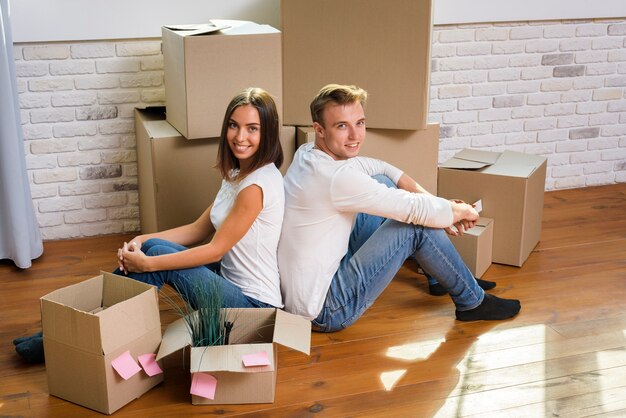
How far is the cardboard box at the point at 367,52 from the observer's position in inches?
118

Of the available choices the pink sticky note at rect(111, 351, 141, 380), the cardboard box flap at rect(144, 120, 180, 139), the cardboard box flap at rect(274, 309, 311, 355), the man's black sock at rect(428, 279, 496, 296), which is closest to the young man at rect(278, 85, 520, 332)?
the cardboard box flap at rect(274, 309, 311, 355)

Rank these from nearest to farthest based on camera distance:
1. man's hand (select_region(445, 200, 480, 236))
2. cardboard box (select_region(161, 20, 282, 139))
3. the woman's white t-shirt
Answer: the woman's white t-shirt
man's hand (select_region(445, 200, 480, 236))
cardboard box (select_region(161, 20, 282, 139))

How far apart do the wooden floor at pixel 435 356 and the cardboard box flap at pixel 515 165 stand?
378 mm

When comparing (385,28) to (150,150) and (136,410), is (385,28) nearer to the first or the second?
(150,150)

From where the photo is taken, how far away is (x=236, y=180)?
2510mm

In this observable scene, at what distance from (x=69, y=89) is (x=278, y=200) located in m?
1.38

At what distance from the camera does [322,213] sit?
2.54m

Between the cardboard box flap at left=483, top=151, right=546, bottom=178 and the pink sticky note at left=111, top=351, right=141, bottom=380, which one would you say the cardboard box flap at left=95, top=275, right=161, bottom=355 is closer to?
the pink sticky note at left=111, top=351, right=141, bottom=380

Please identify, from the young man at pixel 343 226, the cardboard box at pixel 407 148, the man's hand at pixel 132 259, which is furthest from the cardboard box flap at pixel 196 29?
the man's hand at pixel 132 259

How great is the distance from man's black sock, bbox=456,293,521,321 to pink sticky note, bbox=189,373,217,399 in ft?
3.16

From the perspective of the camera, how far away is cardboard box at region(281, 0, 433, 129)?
2996 mm

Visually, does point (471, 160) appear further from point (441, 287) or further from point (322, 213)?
point (322, 213)

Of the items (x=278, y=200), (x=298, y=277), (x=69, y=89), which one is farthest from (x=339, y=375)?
(x=69, y=89)

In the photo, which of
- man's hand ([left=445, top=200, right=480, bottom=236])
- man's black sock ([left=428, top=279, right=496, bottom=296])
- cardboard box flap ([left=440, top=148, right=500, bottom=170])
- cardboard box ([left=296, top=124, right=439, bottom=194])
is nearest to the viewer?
man's hand ([left=445, top=200, right=480, bottom=236])
